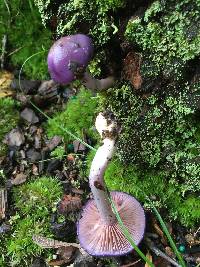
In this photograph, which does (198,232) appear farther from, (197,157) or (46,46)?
(46,46)

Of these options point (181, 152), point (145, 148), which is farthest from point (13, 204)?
point (181, 152)

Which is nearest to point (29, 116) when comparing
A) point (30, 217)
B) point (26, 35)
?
point (26, 35)

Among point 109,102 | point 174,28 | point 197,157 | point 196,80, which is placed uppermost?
point 174,28

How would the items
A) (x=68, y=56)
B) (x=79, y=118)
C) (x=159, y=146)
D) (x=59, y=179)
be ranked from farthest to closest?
(x=79, y=118)
(x=59, y=179)
(x=159, y=146)
(x=68, y=56)

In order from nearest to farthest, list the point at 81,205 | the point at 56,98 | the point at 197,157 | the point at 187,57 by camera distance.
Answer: the point at 187,57 < the point at 197,157 < the point at 81,205 < the point at 56,98

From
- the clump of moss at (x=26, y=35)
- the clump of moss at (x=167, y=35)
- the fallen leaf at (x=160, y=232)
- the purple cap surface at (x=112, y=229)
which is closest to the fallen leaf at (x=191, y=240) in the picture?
the fallen leaf at (x=160, y=232)

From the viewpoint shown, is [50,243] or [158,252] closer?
[158,252]

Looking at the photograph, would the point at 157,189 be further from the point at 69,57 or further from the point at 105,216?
the point at 69,57
